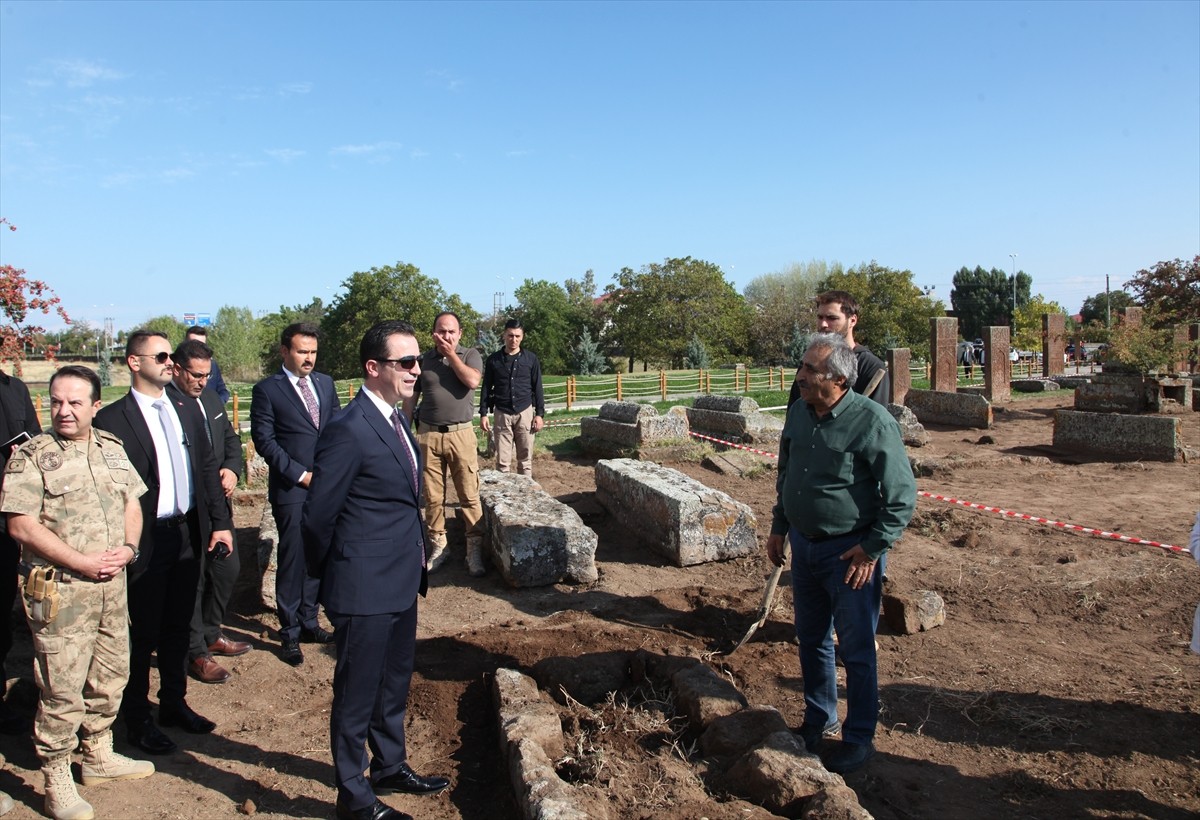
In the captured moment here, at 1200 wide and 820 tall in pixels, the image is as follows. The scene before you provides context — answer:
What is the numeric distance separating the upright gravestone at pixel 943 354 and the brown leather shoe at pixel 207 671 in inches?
678

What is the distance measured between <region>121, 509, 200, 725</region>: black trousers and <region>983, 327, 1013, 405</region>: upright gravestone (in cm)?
1935

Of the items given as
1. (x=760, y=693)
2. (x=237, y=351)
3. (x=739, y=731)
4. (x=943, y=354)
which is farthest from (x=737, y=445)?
(x=237, y=351)

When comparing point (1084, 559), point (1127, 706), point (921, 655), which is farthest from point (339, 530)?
point (1084, 559)

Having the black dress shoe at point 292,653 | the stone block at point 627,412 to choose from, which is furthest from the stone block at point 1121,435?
the black dress shoe at point 292,653

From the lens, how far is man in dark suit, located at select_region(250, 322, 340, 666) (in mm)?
4863

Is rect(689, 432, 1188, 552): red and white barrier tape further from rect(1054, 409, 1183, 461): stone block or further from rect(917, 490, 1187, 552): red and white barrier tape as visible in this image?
rect(1054, 409, 1183, 461): stone block

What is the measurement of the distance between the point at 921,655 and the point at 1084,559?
8.54 feet

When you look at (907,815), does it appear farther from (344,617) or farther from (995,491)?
(995,491)

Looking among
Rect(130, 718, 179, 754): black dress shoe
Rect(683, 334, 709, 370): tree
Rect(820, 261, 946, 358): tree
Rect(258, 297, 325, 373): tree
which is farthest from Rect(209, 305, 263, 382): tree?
Rect(130, 718, 179, 754): black dress shoe

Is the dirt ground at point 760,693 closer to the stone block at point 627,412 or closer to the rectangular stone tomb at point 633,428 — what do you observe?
the rectangular stone tomb at point 633,428

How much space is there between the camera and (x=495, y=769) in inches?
141

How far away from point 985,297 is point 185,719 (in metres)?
67.8

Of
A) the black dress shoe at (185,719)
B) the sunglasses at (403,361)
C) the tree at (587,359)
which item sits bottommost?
the black dress shoe at (185,719)

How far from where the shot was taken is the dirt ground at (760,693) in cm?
334
